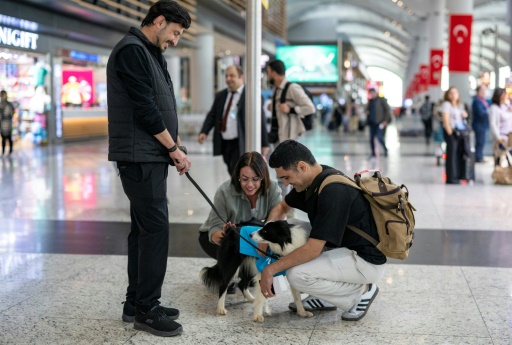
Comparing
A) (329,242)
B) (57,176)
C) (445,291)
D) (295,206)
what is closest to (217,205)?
(295,206)

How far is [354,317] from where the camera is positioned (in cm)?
434

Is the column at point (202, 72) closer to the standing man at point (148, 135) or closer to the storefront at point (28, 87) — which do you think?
the storefront at point (28, 87)

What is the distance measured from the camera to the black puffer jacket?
151 inches

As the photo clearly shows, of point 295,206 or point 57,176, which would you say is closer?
point 295,206

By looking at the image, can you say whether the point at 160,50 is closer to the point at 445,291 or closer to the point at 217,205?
the point at 217,205

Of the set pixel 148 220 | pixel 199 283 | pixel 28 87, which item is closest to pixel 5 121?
pixel 28 87

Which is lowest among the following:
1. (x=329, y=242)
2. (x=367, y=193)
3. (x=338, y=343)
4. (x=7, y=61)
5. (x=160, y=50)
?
(x=338, y=343)

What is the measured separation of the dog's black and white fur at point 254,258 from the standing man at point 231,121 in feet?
11.2

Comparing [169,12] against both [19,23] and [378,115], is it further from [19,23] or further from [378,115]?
[19,23]

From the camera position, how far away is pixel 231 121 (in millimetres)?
7922

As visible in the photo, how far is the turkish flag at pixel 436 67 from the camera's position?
116 feet

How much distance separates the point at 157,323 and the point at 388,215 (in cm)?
147

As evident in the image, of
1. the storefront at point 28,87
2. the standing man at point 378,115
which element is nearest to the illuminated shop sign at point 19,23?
the storefront at point 28,87

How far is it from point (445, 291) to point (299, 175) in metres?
1.64
